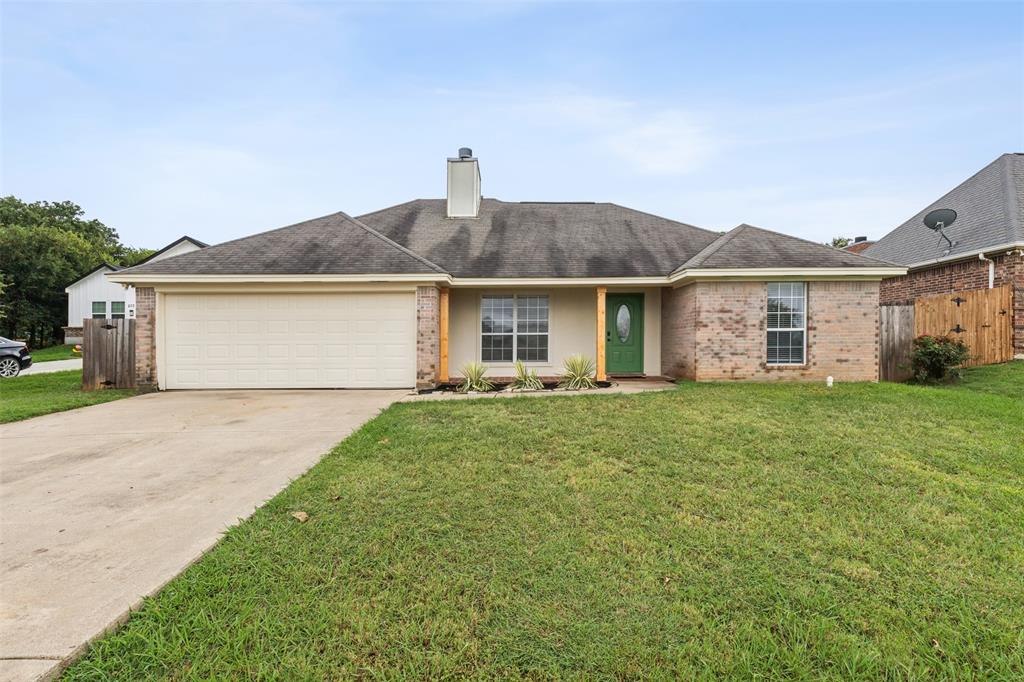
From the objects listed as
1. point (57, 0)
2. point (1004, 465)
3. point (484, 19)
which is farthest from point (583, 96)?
point (1004, 465)

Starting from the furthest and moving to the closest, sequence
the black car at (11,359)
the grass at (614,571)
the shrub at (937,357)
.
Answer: the black car at (11,359) → the shrub at (937,357) → the grass at (614,571)

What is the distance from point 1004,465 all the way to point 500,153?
1605 cm

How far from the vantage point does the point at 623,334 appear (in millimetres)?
12203

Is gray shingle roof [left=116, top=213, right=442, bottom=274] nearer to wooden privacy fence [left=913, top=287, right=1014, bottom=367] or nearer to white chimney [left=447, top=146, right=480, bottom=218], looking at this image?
white chimney [left=447, top=146, right=480, bottom=218]

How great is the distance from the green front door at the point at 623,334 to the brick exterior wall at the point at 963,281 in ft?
25.1

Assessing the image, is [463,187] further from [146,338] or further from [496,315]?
[146,338]

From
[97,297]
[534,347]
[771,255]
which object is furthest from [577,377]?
[97,297]

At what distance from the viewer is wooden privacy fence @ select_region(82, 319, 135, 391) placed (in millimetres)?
9977

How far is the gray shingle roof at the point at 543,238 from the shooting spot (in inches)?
444

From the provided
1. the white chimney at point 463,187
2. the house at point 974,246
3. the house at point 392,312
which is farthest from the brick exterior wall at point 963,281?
the white chimney at point 463,187

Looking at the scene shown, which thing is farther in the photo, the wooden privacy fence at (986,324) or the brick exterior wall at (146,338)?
the wooden privacy fence at (986,324)

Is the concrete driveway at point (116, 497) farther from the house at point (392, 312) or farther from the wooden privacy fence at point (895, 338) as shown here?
the wooden privacy fence at point (895, 338)

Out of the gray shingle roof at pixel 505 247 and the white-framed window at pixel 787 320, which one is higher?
the gray shingle roof at pixel 505 247

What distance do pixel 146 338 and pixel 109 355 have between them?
102cm
